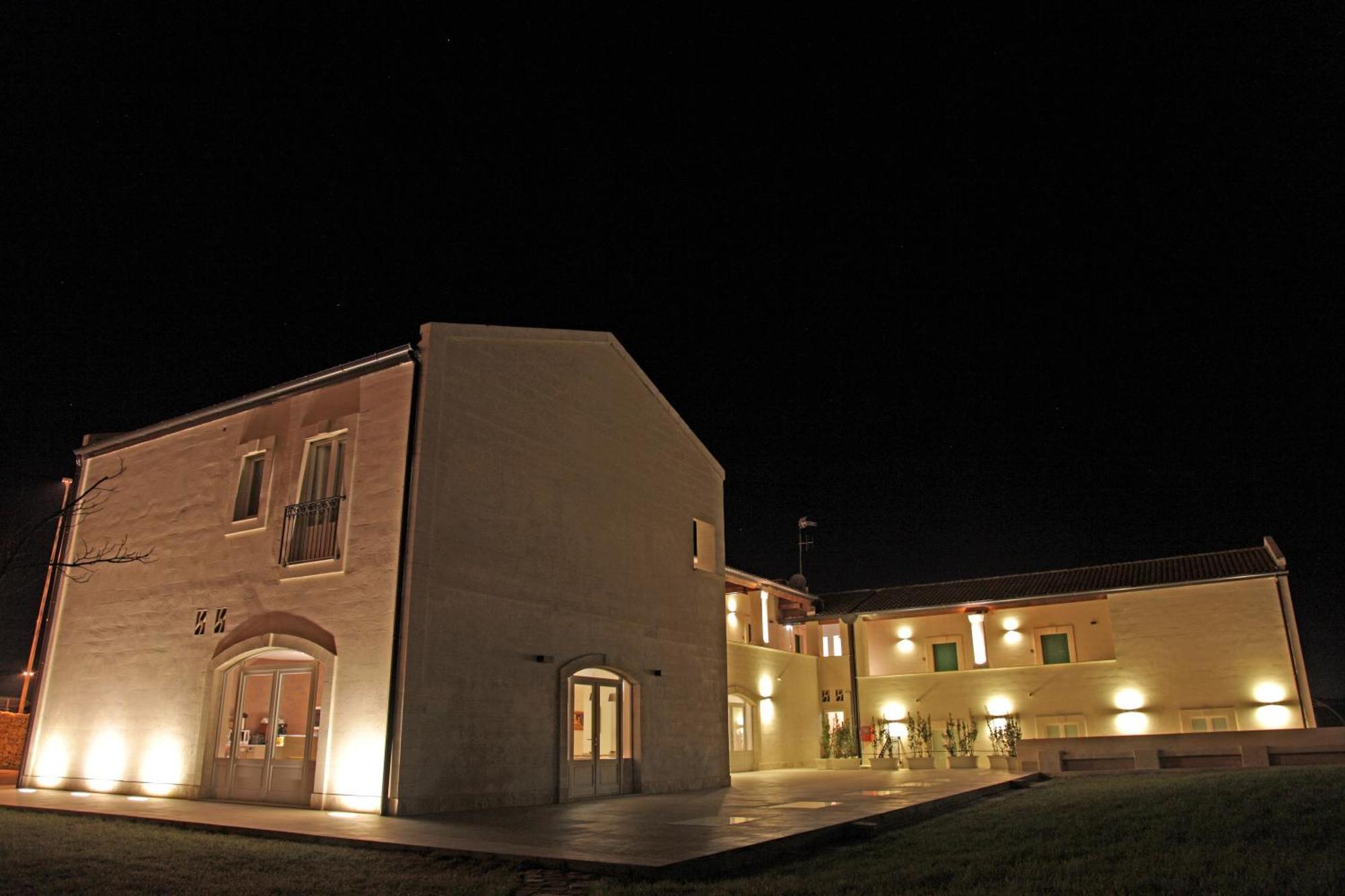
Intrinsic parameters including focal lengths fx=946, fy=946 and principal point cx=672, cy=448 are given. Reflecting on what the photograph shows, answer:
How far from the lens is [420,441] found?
499 inches

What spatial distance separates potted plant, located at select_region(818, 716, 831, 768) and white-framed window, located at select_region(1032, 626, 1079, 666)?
6432mm

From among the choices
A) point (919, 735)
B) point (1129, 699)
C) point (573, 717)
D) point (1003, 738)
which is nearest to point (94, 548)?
point (573, 717)

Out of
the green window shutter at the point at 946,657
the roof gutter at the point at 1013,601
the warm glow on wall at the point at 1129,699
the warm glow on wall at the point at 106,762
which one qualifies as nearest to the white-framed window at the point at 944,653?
the green window shutter at the point at 946,657

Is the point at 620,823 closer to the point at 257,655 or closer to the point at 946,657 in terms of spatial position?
the point at 257,655

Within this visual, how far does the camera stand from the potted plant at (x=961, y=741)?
23438mm

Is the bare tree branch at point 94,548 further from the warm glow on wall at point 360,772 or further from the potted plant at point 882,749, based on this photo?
the potted plant at point 882,749

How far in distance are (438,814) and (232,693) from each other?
4.29 m

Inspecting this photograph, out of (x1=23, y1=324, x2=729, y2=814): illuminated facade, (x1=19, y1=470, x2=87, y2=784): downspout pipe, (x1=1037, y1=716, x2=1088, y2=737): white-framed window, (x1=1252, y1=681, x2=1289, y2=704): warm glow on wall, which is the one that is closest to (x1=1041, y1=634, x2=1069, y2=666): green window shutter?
(x1=1037, y1=716, x2=1088, y2=737): white-framed window

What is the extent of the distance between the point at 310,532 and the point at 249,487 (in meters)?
2.10

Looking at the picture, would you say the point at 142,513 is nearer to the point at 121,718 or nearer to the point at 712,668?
the point at 121,718

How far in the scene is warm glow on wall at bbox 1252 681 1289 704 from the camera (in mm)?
21641

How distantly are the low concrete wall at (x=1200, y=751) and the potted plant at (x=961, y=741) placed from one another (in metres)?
4.78

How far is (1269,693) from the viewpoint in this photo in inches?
856

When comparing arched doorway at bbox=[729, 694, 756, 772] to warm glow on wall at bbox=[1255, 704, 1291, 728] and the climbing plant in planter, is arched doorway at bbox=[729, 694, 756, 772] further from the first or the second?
warm glow on wall at bbox=[1255, 704, 1291, 728]
